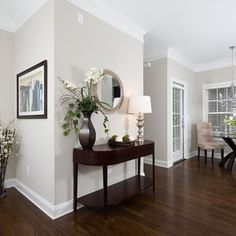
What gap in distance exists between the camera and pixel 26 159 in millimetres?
2805

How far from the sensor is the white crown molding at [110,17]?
251 cm

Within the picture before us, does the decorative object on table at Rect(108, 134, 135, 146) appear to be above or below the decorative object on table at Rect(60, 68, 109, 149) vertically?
below

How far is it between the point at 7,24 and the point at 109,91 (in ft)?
6.57

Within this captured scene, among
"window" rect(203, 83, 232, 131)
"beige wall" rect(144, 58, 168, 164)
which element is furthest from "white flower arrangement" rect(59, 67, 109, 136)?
"window" rect(203, 83, 232, 131)

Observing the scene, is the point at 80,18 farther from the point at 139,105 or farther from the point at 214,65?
the point at 214,65

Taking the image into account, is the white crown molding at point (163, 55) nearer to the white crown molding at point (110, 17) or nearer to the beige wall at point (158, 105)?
the beige wall at point (158, 105)

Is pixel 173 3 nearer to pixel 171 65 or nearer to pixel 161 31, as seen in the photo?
pixel 161 31

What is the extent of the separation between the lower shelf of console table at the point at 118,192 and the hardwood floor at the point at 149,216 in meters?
0.14

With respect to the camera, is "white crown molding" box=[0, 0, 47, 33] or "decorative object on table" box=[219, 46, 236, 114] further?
"decorative object on table" box=[219, 46, 236, 114]

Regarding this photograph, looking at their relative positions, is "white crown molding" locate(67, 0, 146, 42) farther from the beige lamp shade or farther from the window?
the window

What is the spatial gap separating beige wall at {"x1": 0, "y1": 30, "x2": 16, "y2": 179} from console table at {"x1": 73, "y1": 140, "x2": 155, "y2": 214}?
4.96ft

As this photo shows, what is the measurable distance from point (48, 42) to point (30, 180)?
191 centimetres

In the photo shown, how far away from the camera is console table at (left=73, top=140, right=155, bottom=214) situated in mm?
2145

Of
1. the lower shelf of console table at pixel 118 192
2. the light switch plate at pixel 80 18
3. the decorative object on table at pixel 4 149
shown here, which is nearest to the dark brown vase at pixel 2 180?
the decorative object on table at pixel 4 149
